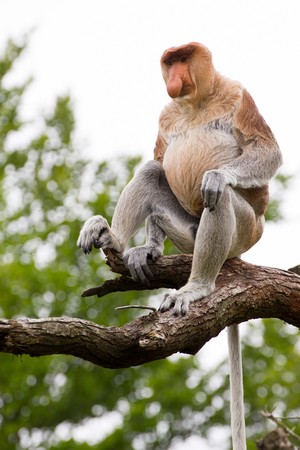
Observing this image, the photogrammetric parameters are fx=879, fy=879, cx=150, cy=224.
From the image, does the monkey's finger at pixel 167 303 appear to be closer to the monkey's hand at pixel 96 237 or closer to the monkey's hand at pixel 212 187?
the monkey's hand at pixel 212 187

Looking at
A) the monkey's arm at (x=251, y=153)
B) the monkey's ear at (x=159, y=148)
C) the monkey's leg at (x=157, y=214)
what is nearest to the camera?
the monkey's arm at (x=251, y=153)

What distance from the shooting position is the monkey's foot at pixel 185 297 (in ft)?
13.9

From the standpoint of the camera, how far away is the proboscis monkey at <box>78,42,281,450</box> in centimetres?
459

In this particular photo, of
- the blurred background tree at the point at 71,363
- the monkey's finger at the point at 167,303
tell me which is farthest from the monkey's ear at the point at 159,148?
the blurred background tree at the point at 71,363

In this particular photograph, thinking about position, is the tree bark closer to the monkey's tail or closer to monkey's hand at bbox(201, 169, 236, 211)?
the monkey's tail

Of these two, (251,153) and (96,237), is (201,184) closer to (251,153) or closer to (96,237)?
(251,153)

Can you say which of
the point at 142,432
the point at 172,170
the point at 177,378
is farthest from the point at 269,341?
the point at 172,170

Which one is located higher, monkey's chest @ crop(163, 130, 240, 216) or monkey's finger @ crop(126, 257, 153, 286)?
A: monkey's chest @ crop(163, 130, 240, 216)

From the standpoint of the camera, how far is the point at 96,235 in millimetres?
4859

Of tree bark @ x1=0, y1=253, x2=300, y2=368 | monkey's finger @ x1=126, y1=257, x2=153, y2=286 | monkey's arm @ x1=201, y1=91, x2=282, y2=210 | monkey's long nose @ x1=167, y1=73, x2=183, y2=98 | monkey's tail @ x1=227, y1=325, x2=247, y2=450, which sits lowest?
monkey's tail @ x1=227, y1=325, x2=247, y2=450

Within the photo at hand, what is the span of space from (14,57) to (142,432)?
22.8 feet

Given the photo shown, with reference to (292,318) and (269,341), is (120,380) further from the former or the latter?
(292,318)

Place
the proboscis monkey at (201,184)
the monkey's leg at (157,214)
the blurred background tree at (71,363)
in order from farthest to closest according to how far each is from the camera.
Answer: the blurred background tree at (71,363) < the monkey's leg at (157,214) < the proboscis monkey at (201,184)

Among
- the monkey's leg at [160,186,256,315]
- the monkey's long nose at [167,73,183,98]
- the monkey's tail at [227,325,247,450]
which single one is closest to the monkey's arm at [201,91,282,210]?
the monkey's leg at [160,186,256,315]
